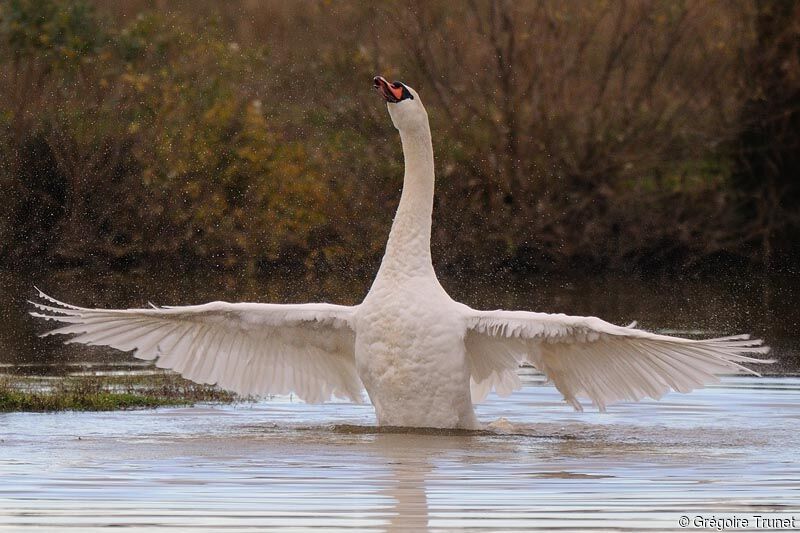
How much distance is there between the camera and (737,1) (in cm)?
2653

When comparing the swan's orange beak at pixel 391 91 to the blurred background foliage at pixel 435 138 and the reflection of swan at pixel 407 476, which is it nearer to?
the reflection of swan at pixel 407 476

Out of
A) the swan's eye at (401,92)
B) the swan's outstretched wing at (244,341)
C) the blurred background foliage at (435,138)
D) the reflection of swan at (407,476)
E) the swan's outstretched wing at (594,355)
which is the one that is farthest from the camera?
the blurred background foliage at (435,138)

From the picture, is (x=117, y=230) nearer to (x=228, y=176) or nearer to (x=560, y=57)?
(x=228, y=176)

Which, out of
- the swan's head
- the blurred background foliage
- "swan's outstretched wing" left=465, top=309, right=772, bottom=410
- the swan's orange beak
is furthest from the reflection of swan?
the blurred background foliage

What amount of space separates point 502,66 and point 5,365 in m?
13.6

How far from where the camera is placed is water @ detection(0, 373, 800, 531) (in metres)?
7.37

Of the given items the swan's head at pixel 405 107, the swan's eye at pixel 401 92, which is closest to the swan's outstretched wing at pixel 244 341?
the swan's head at pixel 405 107

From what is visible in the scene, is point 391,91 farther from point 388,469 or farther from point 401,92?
point 388,469

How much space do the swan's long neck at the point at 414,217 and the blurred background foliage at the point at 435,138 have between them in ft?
44.5

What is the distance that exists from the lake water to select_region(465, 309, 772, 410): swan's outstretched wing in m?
0.40

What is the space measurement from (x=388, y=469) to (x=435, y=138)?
55.1 ft

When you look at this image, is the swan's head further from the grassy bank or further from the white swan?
the grassy bank

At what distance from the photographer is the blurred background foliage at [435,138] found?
953 inches

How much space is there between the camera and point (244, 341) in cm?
1055
